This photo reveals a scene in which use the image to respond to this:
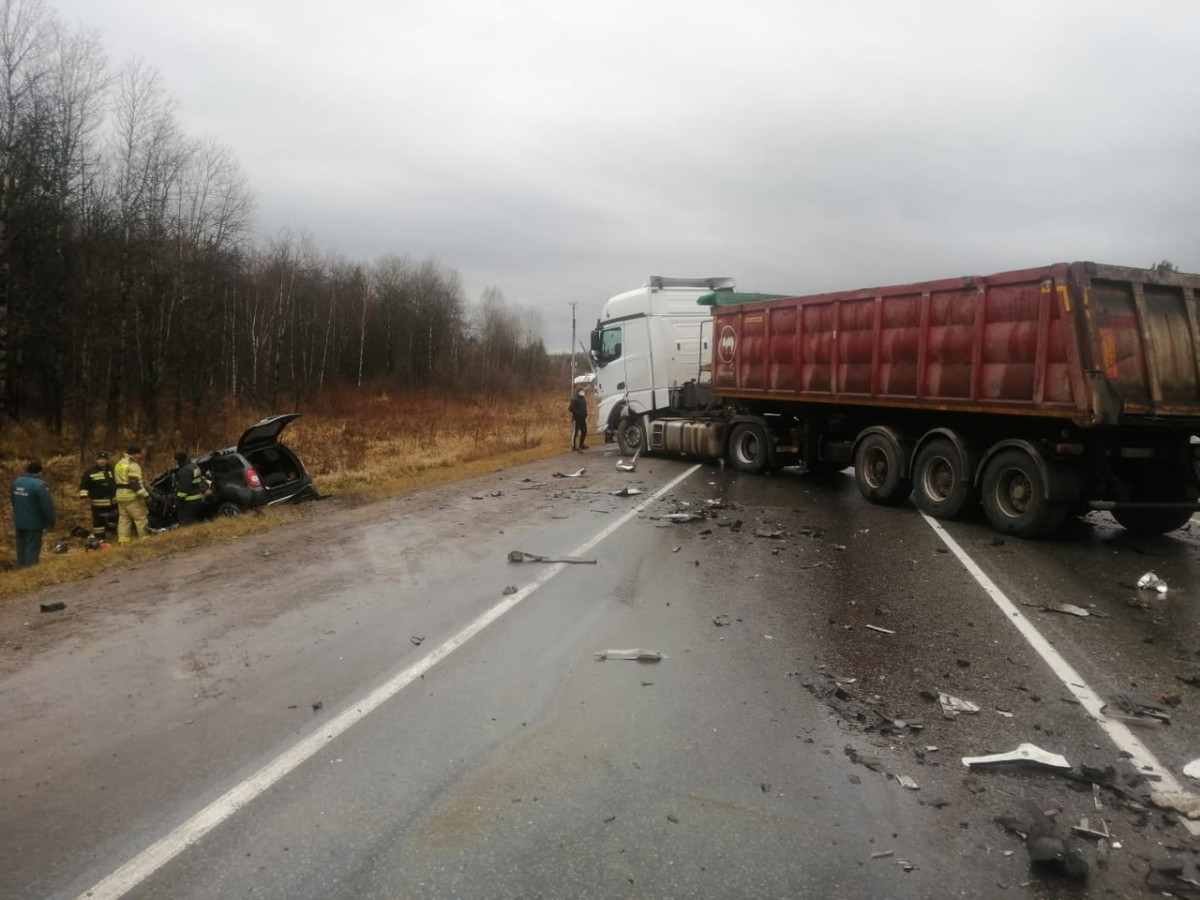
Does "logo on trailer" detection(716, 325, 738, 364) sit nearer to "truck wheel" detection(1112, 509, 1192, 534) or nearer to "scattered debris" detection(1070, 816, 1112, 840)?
"truck wheel" detection(1112, 509, 1192, 534)

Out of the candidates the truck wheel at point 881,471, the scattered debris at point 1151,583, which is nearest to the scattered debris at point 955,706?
the scattered debris at point 1151,583

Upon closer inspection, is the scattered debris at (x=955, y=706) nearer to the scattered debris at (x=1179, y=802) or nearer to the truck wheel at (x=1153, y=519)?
the scattered debris at (x=1179, y=802)

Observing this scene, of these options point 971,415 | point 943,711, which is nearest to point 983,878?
point 943,711

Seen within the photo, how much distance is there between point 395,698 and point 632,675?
144cm

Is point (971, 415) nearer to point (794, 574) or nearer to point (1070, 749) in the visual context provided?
point (794, 574)

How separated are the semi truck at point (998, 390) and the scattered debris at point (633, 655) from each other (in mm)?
6138

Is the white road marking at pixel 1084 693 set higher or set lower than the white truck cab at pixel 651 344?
lower

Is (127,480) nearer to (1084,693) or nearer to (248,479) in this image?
(248,479)

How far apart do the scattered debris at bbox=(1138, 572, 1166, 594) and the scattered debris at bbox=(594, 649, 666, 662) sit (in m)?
5.05

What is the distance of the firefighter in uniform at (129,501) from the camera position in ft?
42.2

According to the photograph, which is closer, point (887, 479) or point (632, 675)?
point (632, 675)

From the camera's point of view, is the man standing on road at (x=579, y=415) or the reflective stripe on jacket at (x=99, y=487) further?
the man standing on road at (x=579, y=415)

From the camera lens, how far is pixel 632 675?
5012mm

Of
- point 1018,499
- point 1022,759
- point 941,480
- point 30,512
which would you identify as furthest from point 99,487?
point 1022,759
